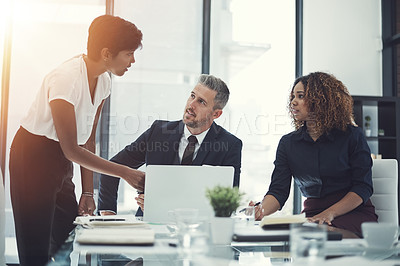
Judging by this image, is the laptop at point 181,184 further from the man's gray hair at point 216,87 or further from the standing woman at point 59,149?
the man's gray hair at point 216,87

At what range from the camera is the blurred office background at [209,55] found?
407cm

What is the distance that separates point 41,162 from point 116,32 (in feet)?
2.17

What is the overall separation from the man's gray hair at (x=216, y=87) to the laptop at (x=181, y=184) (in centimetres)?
104

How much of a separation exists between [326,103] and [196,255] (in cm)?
156

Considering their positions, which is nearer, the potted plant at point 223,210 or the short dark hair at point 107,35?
the potted plant at point 223,210

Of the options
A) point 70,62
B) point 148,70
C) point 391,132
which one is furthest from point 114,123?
point 391,132

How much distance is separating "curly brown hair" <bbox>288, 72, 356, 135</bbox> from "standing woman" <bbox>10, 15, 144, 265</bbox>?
3.36 feet

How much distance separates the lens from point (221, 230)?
1.39 meters

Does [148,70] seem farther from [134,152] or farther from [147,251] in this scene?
[147,251]

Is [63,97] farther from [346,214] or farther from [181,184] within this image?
[346,214]

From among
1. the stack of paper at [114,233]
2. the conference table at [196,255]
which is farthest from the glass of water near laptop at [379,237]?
the stack of paper at [114,233]

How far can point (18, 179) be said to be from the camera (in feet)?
6.29

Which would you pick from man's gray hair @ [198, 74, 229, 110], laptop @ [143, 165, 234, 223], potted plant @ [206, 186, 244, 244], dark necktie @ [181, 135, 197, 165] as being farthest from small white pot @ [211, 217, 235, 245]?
man's gray hair @ [198, 74, 229, 110]

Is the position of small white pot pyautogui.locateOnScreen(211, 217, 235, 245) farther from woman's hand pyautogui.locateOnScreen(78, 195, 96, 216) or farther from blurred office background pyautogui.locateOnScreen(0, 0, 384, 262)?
blurred office background pyautogui.locateOnScreen(0, 0, 384, 262)
